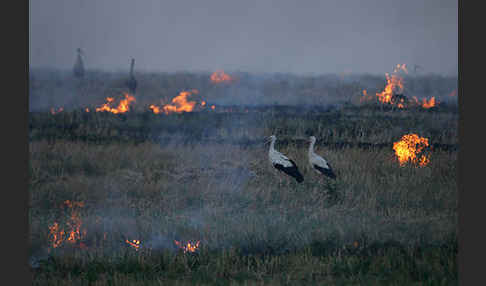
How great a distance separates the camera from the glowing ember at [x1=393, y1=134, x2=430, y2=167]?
7.96 meters

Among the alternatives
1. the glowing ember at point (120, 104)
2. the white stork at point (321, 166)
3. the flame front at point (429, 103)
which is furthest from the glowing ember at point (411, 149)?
the glowing ember at point (120, 104)

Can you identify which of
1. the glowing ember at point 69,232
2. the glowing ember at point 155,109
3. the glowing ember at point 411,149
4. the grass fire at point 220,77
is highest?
the grass fire at point 220,77

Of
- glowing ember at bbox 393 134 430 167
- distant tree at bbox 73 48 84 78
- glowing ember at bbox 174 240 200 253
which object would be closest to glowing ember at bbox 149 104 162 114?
distant tree at bbox 73 48 84 78

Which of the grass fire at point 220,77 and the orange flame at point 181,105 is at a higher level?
the grass fire at point 220,77

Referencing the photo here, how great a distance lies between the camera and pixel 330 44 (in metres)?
7.93

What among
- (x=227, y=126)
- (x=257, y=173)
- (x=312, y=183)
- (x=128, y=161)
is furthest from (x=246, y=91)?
(x=128, y=161)

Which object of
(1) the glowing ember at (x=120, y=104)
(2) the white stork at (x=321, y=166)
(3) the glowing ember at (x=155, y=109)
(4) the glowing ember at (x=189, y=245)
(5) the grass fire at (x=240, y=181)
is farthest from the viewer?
(3) the glowing ember at (x=155, y=109)

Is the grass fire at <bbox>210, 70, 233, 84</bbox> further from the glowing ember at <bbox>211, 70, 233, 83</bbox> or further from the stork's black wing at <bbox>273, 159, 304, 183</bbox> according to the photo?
the stork's black wing at <bbox>273, 159, 304, 183</bbox>

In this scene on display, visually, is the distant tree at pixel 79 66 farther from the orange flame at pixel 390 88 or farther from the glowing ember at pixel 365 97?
the orange flame at pixel 390 88

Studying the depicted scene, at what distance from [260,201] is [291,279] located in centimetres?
221

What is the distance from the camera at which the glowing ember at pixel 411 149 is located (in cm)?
796

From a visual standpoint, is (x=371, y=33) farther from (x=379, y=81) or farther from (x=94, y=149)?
(x=94, y=149)

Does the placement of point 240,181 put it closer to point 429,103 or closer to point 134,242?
point 134,242

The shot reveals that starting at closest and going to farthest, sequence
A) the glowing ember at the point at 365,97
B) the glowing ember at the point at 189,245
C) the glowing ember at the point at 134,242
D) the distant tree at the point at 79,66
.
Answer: the glowing ember at the point at 189,245 → the glowing ember at the point at 134,242 → the distant tree at the point at 79,66 → the glowing ember at the point at 365,97
